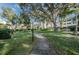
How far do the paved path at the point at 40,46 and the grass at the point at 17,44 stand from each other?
70 millimetres

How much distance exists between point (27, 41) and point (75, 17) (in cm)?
63

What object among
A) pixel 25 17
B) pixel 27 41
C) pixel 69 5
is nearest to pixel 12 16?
pixel 25 17

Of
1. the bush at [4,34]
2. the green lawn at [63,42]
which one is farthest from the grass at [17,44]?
the green lawn at [63,42]

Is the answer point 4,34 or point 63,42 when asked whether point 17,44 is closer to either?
point 4,34

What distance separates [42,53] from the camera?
6.40 ft

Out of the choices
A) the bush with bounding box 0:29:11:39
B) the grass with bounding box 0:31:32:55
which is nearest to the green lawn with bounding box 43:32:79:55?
the grass with bounding box 0:31:32:55

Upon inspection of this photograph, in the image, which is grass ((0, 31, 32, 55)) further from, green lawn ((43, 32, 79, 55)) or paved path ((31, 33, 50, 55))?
green lawn ((43, 32, 79, 55))

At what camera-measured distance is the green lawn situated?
6.40ft

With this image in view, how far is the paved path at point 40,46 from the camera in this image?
1.95 m

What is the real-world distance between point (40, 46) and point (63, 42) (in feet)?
0.90

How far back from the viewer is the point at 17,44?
6.45ft

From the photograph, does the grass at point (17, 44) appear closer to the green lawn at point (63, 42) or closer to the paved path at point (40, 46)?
the paved path at point (40, 46)

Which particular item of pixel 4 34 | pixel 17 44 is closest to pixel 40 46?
pixel 17 44
